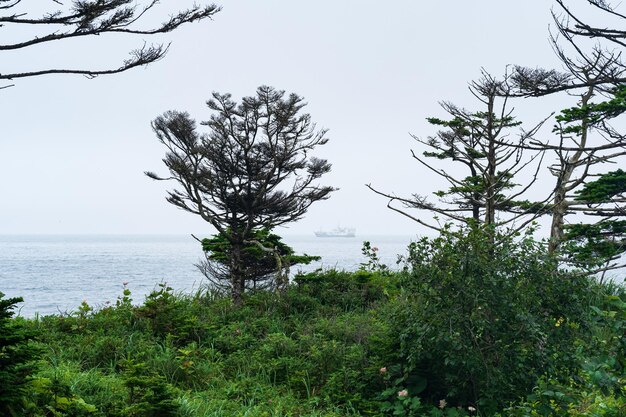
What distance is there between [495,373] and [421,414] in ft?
2.62

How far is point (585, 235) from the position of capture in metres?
14.1

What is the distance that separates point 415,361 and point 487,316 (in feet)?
2.82

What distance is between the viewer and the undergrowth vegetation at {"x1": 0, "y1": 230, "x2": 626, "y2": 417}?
439 cm

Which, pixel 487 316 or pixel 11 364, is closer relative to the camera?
pixel 11 364

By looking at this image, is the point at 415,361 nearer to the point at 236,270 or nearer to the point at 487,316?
the point at 487,316

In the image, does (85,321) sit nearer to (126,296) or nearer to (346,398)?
(126,296)

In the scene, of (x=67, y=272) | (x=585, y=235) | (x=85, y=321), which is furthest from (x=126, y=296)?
(x=67, y=272)

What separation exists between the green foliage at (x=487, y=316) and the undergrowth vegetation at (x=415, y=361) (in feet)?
0.04

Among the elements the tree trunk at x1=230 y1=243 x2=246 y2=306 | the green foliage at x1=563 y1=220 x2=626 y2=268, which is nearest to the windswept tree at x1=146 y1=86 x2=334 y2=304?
the tree trunk at x1=230 y1=243 x2=246 y2=306

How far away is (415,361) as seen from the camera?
571cm

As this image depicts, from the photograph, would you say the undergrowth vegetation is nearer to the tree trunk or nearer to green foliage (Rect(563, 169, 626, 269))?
the tree trunk

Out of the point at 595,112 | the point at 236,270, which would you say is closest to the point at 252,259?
the point at 236,270

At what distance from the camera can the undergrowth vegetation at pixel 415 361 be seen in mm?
4395

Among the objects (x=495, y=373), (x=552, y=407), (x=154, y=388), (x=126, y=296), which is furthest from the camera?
(x=126, y=296)
